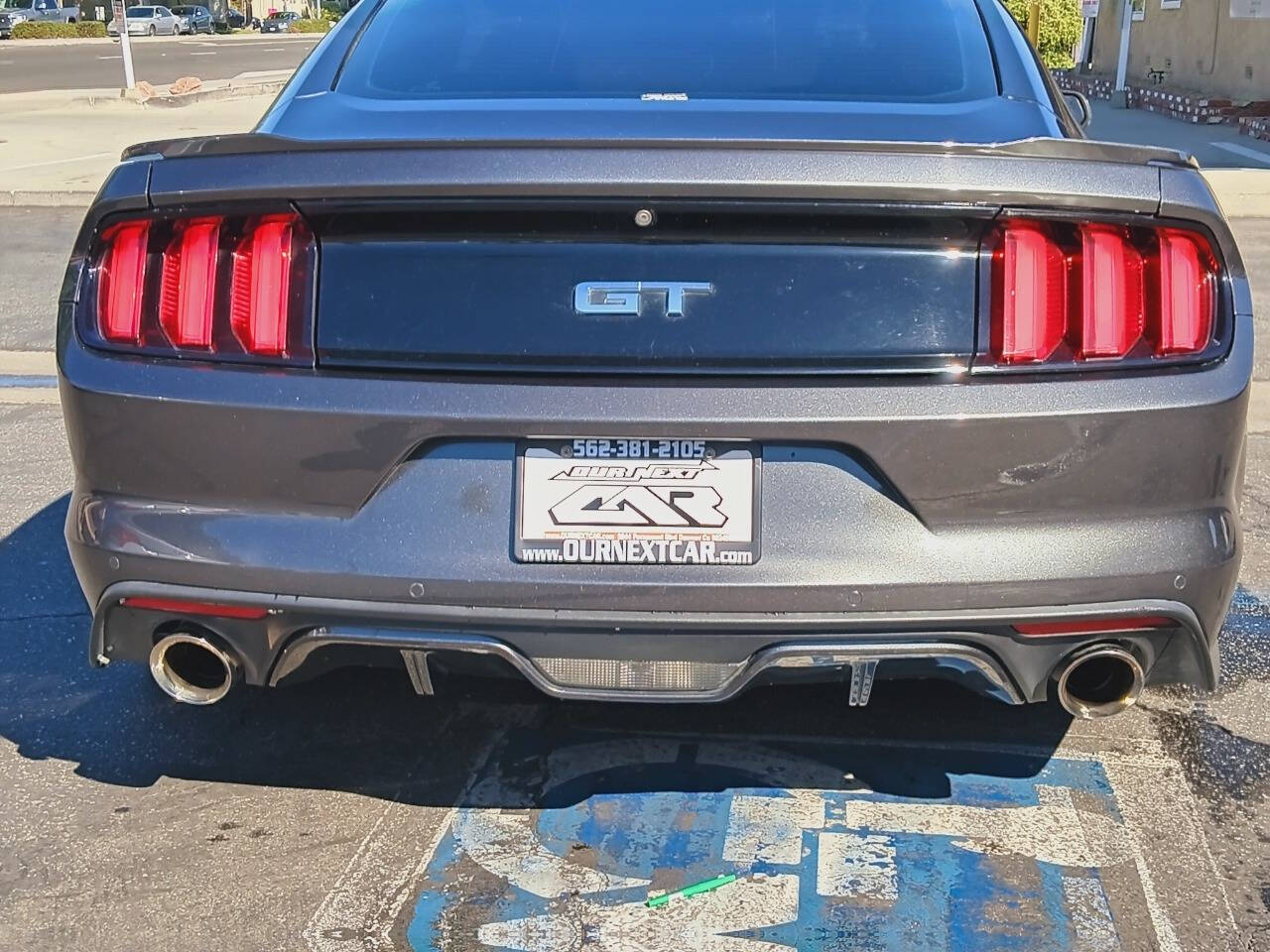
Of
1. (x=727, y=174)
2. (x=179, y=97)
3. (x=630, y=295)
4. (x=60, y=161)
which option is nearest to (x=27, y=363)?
(x=630, y=295)

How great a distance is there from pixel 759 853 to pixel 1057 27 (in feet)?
101

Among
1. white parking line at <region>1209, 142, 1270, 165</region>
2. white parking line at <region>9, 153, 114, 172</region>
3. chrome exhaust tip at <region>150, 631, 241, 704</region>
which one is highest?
chrome exhaust tip at <region>150, 631, 241, 704</region>

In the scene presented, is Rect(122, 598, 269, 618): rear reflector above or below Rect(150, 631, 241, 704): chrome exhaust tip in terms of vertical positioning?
above

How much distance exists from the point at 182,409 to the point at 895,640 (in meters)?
1.29

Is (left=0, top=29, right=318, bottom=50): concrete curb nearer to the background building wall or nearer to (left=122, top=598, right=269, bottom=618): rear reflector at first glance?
the background building wall

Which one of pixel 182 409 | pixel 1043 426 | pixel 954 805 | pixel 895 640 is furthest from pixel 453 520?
pixel 954 805

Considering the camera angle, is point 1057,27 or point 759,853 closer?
point 759,853

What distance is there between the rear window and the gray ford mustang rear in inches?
21.2

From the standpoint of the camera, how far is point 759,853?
105 inches

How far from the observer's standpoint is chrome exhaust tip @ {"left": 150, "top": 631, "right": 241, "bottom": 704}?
2.54 meters

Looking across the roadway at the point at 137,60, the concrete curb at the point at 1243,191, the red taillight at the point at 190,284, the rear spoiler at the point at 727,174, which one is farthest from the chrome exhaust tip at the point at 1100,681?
the roadway at the point at 137,60

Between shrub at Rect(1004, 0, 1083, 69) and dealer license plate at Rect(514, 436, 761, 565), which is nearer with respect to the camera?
dealer license plate at Rect(514, 436, 761, 565)

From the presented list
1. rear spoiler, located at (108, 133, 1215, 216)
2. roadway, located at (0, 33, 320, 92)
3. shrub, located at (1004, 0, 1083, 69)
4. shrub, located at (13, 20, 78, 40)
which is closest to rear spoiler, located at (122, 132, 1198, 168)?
rear spoiler, located at (108, 133, 1215, 216)

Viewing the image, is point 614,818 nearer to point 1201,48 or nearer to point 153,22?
point 1201,48
